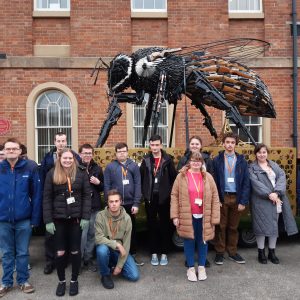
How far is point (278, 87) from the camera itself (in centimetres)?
1076

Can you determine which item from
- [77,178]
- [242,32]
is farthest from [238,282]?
[242,32]

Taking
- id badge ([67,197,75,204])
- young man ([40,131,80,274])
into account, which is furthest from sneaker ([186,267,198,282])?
young man ([40,131,80,274])

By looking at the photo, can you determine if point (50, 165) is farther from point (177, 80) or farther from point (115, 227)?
point (177, 80)

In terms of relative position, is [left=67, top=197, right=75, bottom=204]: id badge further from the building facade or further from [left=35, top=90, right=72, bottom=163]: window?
[left=35, top=90, right=72, bottom=163]: window

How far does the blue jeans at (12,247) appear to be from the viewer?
426cm

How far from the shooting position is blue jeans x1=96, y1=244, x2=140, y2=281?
4.44 meters

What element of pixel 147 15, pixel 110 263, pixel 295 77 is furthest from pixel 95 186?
pixel 295 77

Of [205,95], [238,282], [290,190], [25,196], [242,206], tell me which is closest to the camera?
[25,196]

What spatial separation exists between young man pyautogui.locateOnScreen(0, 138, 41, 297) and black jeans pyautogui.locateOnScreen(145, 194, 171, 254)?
1.44 m

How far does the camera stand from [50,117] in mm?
10680

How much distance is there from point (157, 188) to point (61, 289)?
5.33 ft

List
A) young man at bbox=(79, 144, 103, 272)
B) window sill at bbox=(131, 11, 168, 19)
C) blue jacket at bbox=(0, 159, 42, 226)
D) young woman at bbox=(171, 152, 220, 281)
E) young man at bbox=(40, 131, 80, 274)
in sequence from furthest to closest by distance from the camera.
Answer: window sill at bbox=(131, 11, 168, 19) → young man at bbox=(79, 144, 103, 272) → young man at bbox=(40, 131, 80, 274) → young woman at bbox=(171, 152, 220, 281) → blue jacket at bbox=(0, 159, 42, 226)

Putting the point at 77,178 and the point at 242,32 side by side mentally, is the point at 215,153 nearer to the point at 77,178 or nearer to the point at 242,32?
the point at 77,178

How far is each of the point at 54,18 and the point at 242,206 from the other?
795 centimetres
